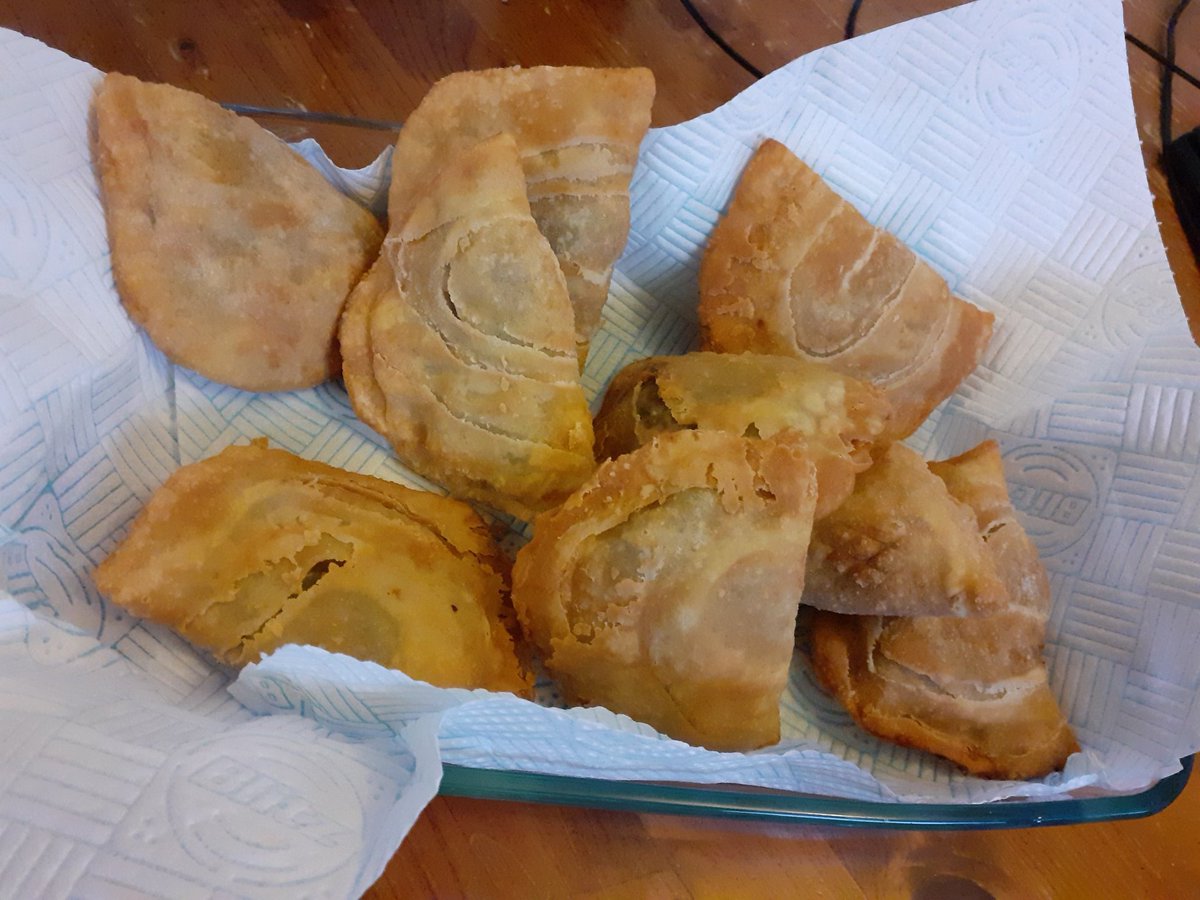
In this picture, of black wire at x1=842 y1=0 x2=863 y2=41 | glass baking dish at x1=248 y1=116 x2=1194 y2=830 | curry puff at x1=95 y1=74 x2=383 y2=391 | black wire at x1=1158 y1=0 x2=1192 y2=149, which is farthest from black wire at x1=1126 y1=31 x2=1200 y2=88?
curry puff at x1=95 y1=74 x2=383 y2=391

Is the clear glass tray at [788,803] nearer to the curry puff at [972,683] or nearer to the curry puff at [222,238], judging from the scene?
the curry puff at [972,683]

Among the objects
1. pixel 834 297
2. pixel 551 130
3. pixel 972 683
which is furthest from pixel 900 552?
pixel 551 130

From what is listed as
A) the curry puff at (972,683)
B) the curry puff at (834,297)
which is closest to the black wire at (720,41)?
the curry puff at (834,297)

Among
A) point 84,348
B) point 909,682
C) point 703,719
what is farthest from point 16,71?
point 909,682

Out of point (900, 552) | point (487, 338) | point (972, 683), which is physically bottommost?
point (972, 683)

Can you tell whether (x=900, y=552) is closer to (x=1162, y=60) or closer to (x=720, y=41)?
(x=720, y=41)

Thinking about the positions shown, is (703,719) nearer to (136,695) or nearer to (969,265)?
(136,695)

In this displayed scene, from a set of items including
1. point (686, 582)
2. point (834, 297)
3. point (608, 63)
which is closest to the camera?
point (686, 582)

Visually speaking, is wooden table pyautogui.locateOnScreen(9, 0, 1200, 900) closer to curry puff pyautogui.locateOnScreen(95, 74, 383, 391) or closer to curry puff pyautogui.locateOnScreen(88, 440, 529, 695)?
curry puff pyautogui.locateOnScreen(88, 440, 529, 695)
